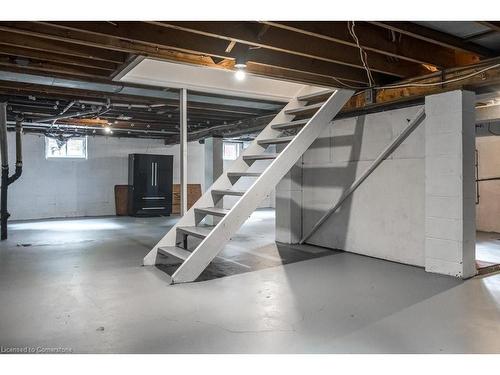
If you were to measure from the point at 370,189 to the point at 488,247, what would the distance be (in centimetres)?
234

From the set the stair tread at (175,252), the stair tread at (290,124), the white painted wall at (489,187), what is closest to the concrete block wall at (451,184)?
the stair tread at (290,124)

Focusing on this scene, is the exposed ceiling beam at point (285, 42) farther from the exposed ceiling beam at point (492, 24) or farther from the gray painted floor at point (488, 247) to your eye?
the gray painted floor at point (488, 247)

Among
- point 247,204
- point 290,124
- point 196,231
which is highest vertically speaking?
point 290,124

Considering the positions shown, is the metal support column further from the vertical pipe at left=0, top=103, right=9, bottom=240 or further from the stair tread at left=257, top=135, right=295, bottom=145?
the vertical pipe at left=0, top=103, right=9, bottom=240

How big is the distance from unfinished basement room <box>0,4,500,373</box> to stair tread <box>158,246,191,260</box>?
44mm

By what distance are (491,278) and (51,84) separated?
5.29 m

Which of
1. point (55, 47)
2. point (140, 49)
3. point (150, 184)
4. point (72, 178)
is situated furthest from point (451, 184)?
point (72, 178)

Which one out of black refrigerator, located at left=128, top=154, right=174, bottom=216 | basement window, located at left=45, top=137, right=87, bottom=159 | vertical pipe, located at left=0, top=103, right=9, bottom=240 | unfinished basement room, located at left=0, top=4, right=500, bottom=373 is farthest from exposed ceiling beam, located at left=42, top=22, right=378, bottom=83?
basement window, located at left=45, top=137, right=87, bottom=159

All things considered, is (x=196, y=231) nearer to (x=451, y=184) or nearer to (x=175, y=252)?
(x=175, y=252)

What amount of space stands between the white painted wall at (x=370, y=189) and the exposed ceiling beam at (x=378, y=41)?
71 cm

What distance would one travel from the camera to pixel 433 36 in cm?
306

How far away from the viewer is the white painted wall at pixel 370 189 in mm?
4316

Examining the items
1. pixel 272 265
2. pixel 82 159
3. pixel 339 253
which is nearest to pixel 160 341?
pixel 272 265
